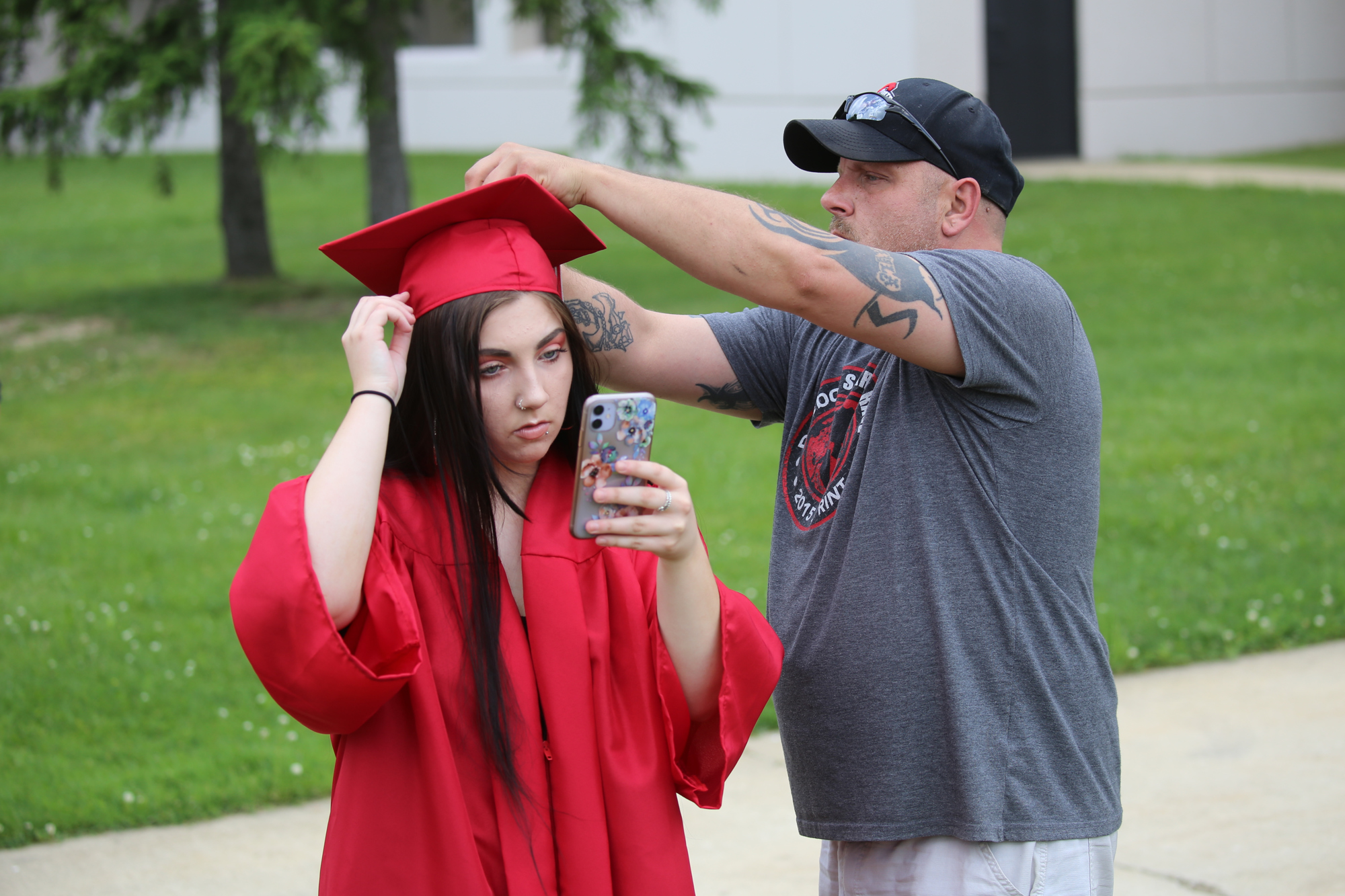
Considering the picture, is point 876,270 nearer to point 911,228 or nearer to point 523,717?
point 911,228

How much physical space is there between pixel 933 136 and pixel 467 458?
1.10 meters

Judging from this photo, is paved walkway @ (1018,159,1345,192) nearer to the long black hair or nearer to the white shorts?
the white shorts

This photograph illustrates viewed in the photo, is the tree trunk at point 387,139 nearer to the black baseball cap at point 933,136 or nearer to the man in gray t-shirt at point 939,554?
the black baseball cap at point 933,136

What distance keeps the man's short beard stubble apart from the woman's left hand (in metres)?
0.81

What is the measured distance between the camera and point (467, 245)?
229cm

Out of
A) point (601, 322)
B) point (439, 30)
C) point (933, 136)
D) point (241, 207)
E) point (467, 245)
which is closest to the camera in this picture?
point (467, 245)

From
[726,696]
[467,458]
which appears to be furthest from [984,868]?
[467,458]

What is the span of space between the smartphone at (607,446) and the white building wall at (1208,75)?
2396cm

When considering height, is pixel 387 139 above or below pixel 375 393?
above

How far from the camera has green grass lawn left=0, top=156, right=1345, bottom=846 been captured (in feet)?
16.5

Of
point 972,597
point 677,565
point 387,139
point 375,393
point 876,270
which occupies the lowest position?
point 972,597

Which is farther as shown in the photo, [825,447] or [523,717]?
[825,447]

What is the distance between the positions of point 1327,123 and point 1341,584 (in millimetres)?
23370

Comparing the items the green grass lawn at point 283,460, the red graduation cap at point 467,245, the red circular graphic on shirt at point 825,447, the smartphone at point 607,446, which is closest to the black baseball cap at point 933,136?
the red circular graphic on shirt at point 825,447
